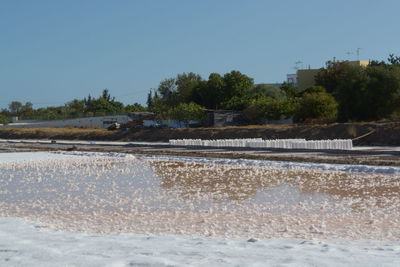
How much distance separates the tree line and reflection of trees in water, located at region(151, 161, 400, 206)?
24.8m

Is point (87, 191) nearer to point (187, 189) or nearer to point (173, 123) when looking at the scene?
point (187, 189)

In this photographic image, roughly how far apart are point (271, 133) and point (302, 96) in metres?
17.4

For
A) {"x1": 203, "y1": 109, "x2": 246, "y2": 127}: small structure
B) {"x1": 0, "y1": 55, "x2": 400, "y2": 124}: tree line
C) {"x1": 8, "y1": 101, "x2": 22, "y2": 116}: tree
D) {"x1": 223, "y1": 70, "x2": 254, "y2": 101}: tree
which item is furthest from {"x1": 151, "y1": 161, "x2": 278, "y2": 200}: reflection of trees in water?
{"x1": 8, "y1": 101, "x2": 22, "y2": 116}: tree

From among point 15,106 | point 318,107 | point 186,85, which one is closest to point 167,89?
point 186,85

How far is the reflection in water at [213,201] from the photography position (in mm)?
9680

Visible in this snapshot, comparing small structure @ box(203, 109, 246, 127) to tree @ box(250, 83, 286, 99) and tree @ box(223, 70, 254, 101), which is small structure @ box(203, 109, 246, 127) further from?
tree @ box(223, 70, 254, 101)

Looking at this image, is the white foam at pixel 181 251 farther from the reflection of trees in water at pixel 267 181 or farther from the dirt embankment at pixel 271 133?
the dirt embankment at pixel 271 133

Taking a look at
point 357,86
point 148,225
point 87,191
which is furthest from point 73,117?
point 148,225

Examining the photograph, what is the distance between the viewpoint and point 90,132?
63500mm

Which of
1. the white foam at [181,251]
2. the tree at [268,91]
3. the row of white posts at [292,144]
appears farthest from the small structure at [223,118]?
the white foam at [181,251]

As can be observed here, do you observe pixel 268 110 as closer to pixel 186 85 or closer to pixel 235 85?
pixel 235 85

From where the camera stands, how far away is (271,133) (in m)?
43.5

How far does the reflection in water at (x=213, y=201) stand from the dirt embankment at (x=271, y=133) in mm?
16124

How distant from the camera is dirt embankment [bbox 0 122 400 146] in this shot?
3472 cm
